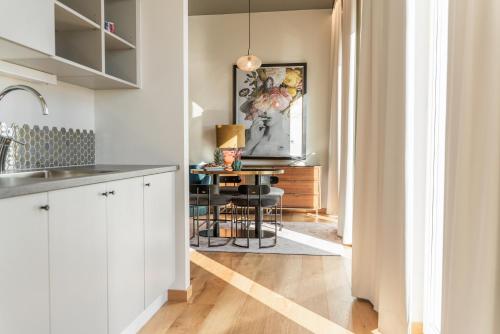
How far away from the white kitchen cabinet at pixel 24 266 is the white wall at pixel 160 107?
55.5 inches

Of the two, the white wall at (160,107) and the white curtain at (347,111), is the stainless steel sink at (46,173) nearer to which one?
the white wall at (160,107)

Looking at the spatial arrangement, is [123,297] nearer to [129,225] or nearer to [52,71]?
[129,225]

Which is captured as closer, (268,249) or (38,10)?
(38,10)

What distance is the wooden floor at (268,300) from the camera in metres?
2.42

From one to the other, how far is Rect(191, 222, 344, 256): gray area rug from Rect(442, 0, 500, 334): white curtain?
9.35 feet

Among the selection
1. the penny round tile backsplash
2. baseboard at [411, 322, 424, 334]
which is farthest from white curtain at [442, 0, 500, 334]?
the penny round tile backsplash

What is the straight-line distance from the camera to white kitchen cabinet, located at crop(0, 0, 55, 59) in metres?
1.63

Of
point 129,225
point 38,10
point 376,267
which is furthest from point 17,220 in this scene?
point 376,267

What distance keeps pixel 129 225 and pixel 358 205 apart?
158 cm

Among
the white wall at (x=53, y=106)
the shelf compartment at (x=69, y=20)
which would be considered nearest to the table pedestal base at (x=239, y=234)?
the white wall at (x=53, y=106)

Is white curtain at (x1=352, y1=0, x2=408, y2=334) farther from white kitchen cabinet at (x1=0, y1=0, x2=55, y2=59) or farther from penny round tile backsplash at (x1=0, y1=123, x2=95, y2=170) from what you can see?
penny round tile backsplash at (x1=0, y1=123, x2=95, y2=170)

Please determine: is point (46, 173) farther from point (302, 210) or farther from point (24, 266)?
point (302, 210)

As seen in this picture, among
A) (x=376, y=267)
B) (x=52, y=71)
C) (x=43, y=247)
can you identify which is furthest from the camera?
(x=376, y=267)

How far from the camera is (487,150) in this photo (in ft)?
3.61
